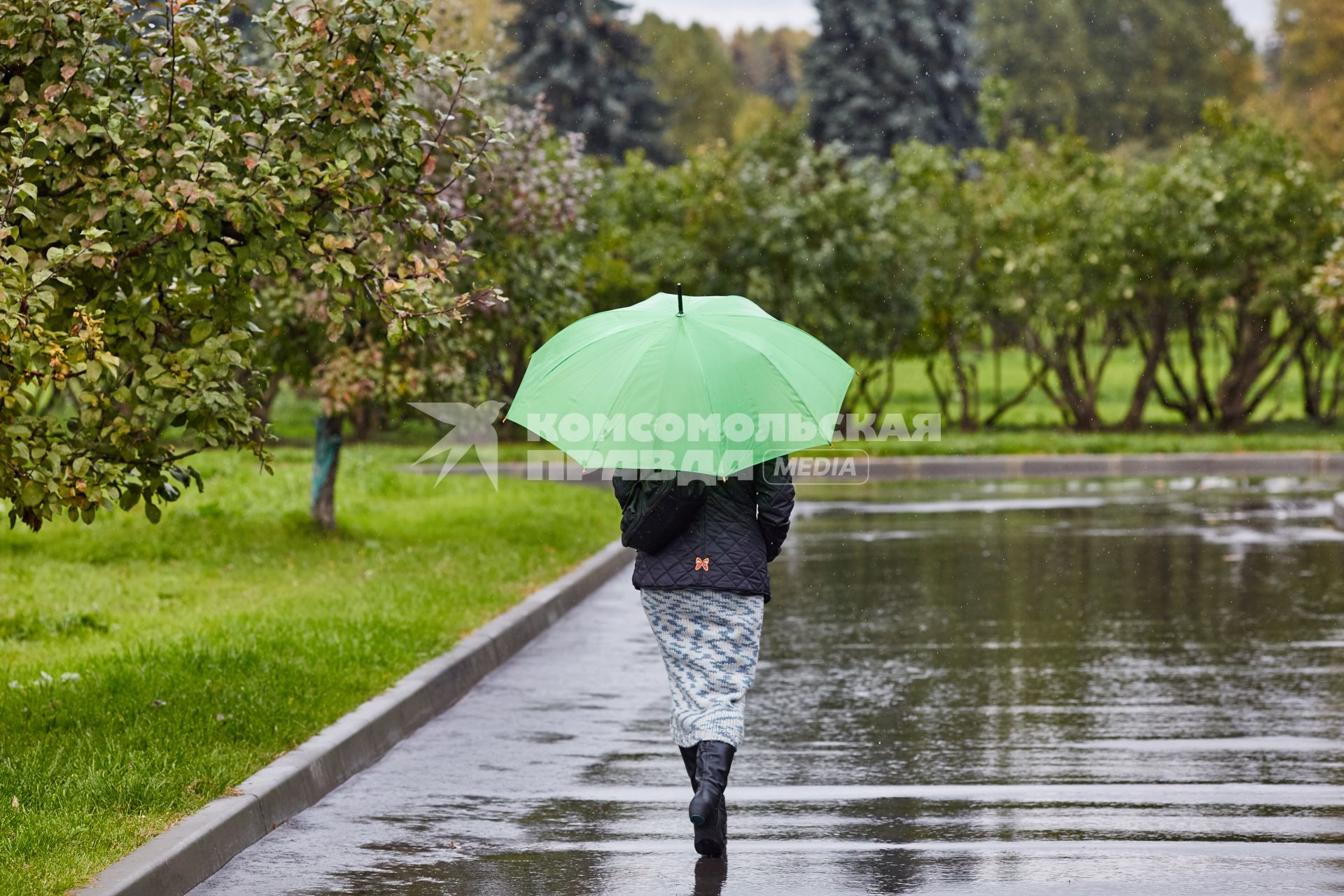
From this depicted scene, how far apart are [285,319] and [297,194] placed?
775cm

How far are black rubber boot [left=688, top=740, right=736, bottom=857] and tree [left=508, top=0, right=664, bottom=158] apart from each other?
48657 millimetres

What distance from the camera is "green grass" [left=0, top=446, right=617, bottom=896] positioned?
266 inches

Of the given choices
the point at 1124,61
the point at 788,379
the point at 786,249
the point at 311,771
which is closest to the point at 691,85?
the point at 1124,61

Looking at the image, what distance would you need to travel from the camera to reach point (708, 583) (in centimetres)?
648

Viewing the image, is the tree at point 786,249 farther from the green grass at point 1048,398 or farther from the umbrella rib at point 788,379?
the umbrella rib at point 788,379

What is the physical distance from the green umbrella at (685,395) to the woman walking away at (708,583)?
0.62 ft

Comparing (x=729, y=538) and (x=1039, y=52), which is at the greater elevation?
(x=1039, y=52)

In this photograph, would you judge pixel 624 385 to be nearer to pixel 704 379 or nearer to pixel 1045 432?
pixel 704 379

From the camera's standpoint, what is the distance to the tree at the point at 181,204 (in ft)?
22.9

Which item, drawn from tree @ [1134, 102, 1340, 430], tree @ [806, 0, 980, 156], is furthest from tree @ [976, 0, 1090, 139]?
tree @ [1134, 102, 1340, 430]

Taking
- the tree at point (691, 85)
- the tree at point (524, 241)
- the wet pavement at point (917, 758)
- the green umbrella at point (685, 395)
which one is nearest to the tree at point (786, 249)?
the tree at point (524, 241)

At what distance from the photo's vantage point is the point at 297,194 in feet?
24.0

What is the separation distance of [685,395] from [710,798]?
4.45ft

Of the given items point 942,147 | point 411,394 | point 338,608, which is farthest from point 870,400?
point 338,608
